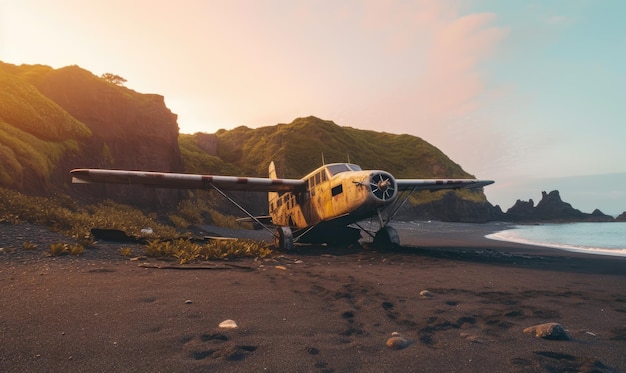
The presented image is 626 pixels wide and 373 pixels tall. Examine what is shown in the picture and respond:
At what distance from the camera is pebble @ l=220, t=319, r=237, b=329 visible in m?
3.54

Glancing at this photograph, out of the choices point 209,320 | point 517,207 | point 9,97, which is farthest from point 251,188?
point 517,207

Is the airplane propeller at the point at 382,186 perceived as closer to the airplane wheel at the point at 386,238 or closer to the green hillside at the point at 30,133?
the airplane wheel at the point at 386,238

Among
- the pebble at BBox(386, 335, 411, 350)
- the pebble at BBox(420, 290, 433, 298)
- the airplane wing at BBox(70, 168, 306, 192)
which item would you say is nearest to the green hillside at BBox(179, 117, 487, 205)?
the airplane wing at BBox(70, 168, 306, 192)

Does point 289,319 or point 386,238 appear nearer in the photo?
point 289,319

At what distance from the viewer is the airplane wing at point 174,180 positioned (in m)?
11.6

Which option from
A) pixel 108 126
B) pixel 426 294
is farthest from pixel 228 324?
pixel 108 126

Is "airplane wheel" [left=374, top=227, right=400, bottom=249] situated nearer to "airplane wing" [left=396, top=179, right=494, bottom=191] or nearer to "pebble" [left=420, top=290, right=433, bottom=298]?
"airplane wing" [left=396, top=179, right=494, bottom=191]

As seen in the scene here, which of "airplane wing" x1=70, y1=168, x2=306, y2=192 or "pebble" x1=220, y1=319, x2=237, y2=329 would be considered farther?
"airplane wing" x1=70, y1=168, x2=306, y2=192

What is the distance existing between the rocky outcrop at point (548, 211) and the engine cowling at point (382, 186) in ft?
232

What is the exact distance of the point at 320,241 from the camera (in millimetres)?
14883

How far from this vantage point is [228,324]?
11.8 ft

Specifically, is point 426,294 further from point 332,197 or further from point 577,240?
point 577,240

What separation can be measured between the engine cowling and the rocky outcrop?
70.8 metres

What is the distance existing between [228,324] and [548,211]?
92020 mm
